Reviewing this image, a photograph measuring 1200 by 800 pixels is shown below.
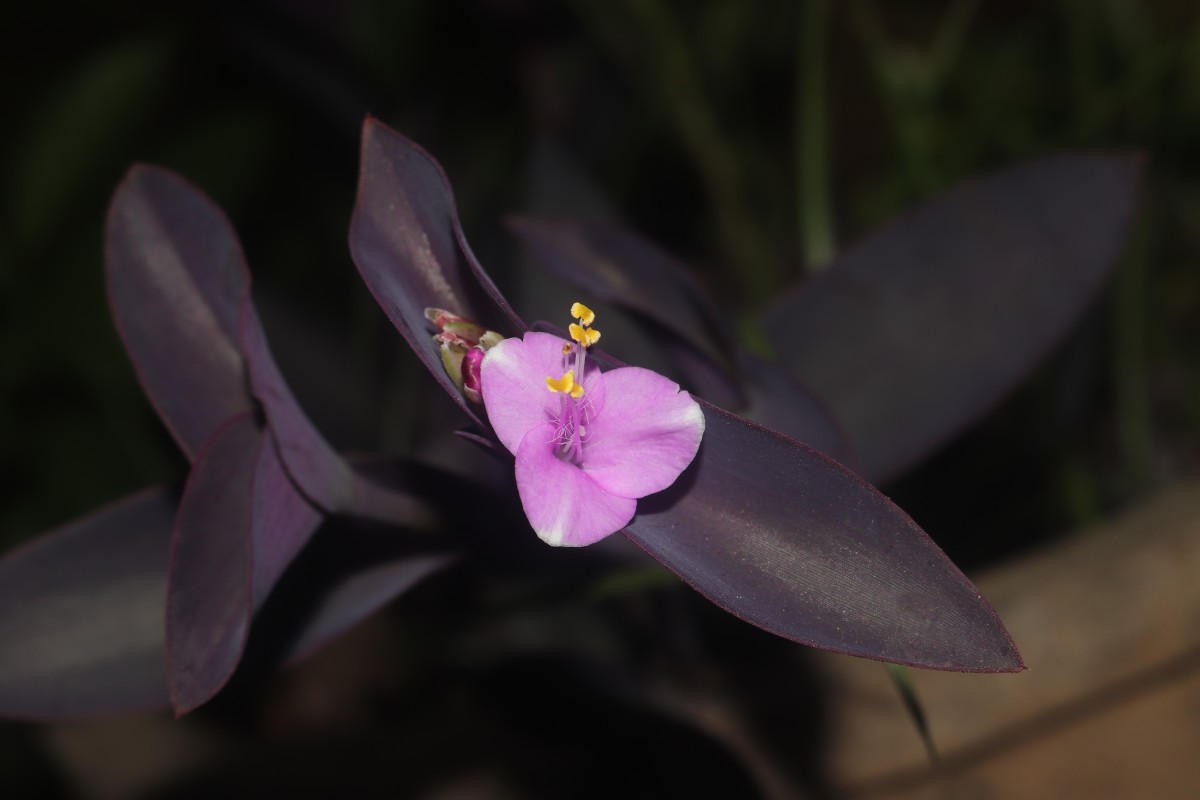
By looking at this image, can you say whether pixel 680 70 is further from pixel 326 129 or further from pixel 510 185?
pixel 326 129

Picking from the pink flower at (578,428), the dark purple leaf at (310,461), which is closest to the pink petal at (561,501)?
the pink flower at (578,428)

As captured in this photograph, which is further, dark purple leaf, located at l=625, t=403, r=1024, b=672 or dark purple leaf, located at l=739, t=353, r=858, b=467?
dark purple leaf, located at l=739, t=353, r=858, b=467

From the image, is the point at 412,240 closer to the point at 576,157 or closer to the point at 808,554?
the point at 808,554

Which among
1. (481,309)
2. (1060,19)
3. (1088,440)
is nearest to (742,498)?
(481,309)

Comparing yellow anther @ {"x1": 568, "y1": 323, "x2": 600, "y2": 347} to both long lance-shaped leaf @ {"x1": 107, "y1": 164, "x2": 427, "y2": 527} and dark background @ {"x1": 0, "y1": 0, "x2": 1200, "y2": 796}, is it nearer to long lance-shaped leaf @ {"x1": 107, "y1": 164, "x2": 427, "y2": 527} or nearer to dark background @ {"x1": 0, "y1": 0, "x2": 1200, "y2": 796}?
long lance-shaped leaf @ {"x1": 107, "y1": 164, "x2": 427, "y2": 527}

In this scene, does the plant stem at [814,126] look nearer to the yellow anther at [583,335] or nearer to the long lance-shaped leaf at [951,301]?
the long lance-shaped leaf at [951,301]

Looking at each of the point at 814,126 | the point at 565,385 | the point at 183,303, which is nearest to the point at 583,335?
the point at 565,385

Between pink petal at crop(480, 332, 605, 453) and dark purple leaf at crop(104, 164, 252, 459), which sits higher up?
pink petal at crop(480, 332, 605, 453)

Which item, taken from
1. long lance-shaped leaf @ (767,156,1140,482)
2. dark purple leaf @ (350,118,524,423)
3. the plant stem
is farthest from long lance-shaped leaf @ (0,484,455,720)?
the plant stem
